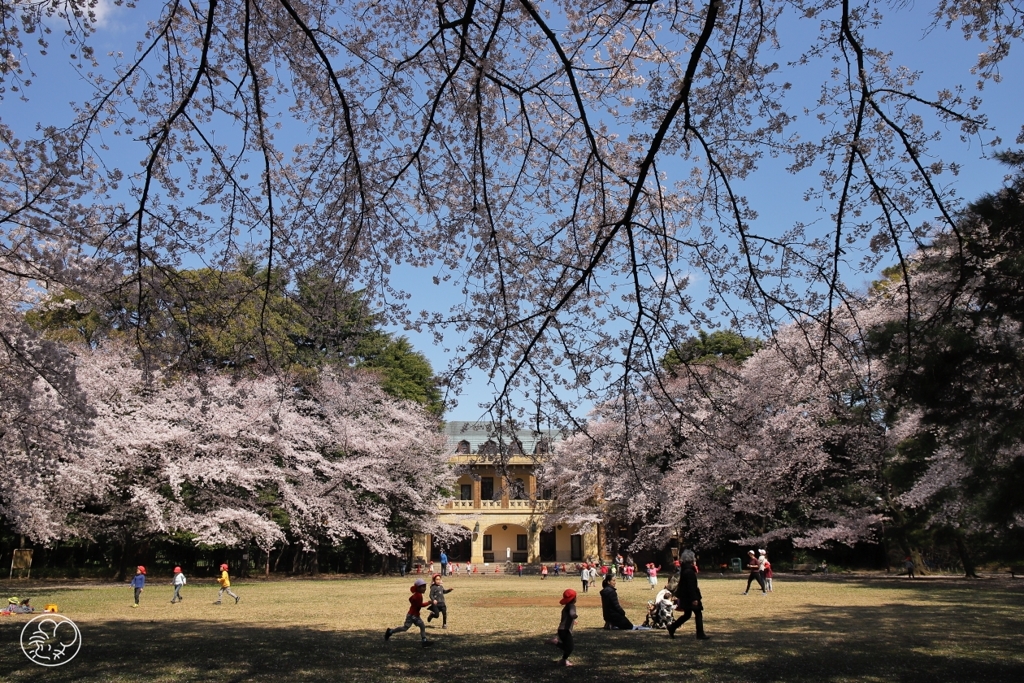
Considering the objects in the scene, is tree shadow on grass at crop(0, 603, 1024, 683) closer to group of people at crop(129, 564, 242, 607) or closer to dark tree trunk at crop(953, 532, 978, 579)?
group of people at crop(129, 564, 242, 607)

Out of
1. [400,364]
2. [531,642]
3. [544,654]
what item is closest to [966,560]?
[531,642]

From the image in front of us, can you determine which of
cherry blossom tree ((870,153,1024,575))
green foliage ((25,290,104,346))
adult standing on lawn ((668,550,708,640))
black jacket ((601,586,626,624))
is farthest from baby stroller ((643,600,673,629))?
green foliage ((25,290,104,346))

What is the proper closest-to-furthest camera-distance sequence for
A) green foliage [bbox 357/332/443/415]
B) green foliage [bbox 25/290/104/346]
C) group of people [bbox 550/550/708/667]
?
1. group of people [bbox 550/550/708/667]
2. green foliage [bbox 25/290/104/346]
3. green foliage [bbox 357/332/443/415]

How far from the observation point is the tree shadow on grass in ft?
20.1

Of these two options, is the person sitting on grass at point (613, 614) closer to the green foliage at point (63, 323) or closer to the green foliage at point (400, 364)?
the green foliage at point (63, 323)

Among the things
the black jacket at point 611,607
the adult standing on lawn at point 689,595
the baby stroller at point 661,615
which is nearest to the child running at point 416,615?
the black jacket at point 611,607

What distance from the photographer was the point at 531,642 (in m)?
8.42

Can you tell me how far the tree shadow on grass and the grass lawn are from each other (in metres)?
0.02

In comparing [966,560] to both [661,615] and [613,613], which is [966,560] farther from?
[613,613]

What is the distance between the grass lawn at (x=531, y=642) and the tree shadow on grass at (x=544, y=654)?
2 cm

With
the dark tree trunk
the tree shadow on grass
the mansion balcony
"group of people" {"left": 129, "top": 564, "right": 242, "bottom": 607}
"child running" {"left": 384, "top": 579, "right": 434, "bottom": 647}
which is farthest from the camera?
the mansion balcony

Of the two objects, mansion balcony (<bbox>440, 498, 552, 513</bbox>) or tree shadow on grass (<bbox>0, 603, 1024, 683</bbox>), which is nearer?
tree shadow on grass (<bbox>0, 603, 1024, 683</bbox>)

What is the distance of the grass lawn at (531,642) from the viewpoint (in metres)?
6.23

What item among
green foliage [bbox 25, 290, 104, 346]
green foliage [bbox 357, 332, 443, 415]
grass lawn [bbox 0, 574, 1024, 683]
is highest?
green foliage [bbox 357, 332, 443, 415]
